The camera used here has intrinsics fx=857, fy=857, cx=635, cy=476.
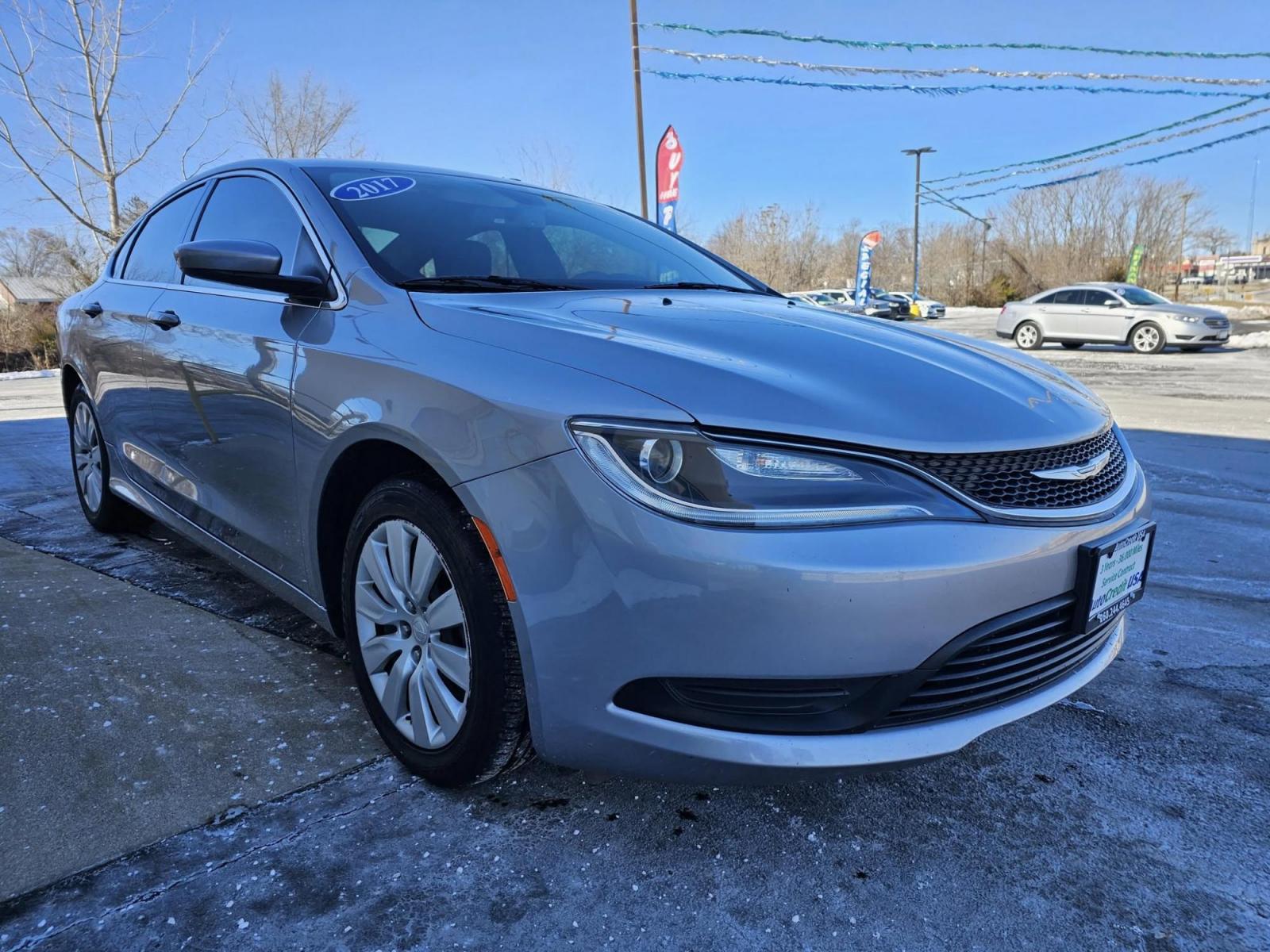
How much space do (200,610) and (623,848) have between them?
203 centimetres

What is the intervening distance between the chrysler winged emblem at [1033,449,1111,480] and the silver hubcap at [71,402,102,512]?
147 inches

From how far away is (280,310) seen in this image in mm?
2322

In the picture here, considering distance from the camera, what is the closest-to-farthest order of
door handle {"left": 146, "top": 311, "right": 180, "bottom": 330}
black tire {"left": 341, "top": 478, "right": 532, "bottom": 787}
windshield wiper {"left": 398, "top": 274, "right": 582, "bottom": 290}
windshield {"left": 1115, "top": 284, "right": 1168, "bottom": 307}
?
1. black tire {"left": 341, "top": 478, "right": 532, "bottom": 787}
2. windshield wiper {"left": 398, "top": 274, "right": 582, "bottom": 290}
3. door handle {"left": 146, "top": 311, "right": 180, "bottom": 330}
4. windshield {"left": 1115, "top": 284, "right": 1168, "bottom": 307}

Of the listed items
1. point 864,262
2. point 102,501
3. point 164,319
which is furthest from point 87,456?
point 864,262

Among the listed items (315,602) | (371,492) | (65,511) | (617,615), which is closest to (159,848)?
(315,602)

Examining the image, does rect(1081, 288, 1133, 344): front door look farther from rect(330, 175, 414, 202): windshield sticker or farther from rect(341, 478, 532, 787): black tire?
rect(341, 478, 532, 787): black tire

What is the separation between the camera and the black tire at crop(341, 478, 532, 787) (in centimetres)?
167

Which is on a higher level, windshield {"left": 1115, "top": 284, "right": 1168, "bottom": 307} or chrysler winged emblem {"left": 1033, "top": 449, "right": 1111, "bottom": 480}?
chrysler winged emblem {"left": 1033, "top": 449, "right": 1111, "bottom": 480}

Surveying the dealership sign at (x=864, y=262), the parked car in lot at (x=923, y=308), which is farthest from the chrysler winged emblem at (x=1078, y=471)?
the parked car in lot at (x=923, y=308)

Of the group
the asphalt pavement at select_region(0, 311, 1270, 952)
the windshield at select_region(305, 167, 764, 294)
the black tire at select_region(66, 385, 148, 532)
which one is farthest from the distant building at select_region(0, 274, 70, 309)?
the asphalt pavement at select_region(0, 311, 1270, 952)

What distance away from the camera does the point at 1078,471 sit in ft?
5.86

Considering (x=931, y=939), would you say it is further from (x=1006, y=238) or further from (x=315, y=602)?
(x=1006, y=238)

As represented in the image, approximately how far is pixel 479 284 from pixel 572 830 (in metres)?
1.35

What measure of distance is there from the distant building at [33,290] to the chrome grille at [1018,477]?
25.6 meters
